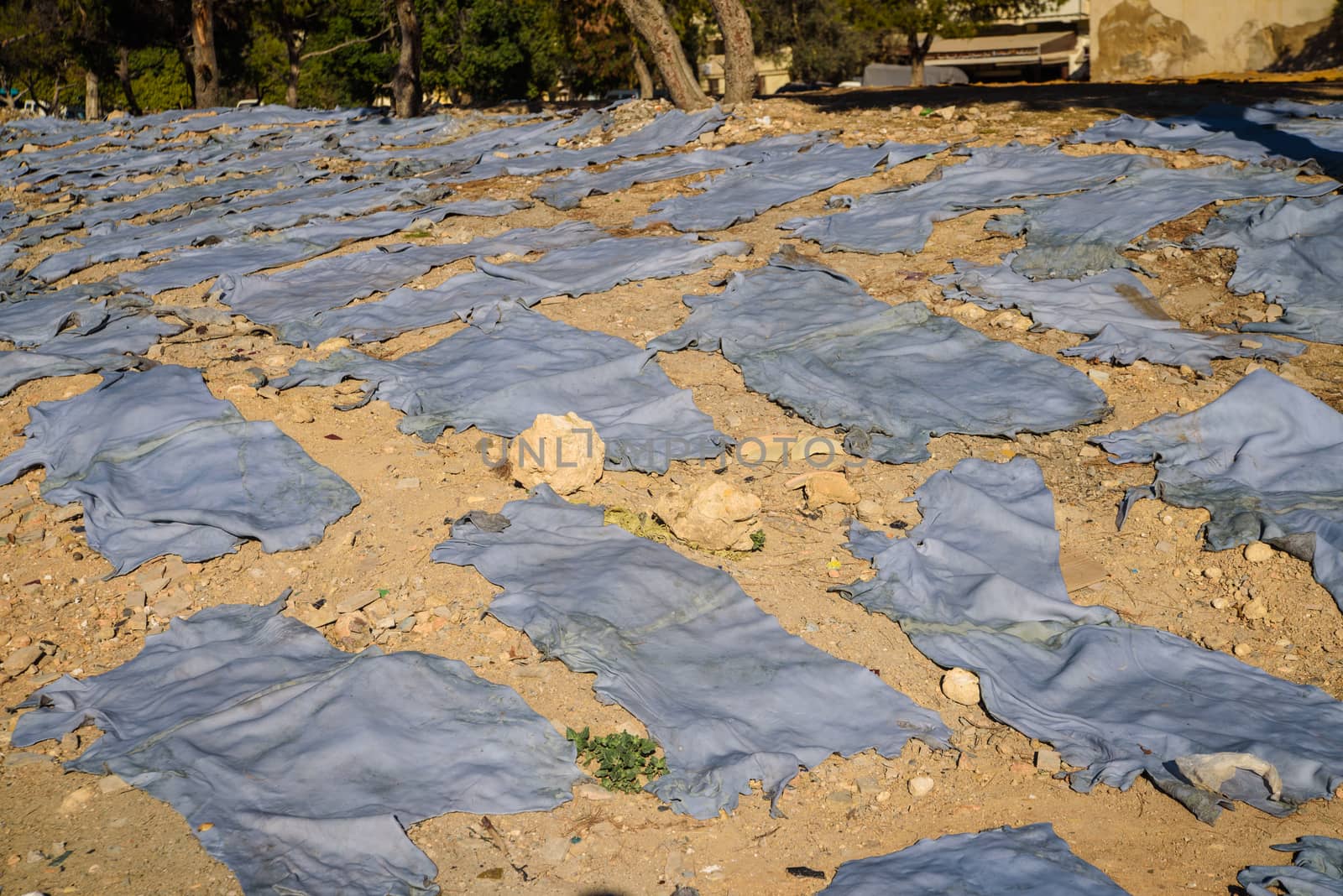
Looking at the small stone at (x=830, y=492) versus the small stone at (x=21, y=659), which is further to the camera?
the small stone at (x=830, y=492)

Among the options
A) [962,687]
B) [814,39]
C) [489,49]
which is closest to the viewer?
[962,687]

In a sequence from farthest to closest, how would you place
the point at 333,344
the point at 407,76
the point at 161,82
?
the point at 161,82
the point at 407,76
the point at 333,344

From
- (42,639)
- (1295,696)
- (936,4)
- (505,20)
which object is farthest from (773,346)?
(505,20)

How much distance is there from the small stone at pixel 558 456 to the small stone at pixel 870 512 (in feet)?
3.55

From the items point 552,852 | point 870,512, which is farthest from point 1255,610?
point 552,852

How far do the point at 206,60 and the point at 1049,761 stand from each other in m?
17.7

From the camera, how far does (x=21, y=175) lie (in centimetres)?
1102

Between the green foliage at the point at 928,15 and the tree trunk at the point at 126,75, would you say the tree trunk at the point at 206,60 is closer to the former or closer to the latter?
the tree trunk at the point at 126,75

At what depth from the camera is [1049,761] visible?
9.83 feet

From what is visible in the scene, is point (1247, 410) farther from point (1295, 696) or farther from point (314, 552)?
point (314, 552)

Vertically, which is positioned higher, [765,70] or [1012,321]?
[765,70]

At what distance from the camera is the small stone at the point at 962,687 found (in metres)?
3.25

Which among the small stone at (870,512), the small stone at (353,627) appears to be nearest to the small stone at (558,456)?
the small stone at (353,627)

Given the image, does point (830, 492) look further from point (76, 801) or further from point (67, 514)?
point (67, 514)
